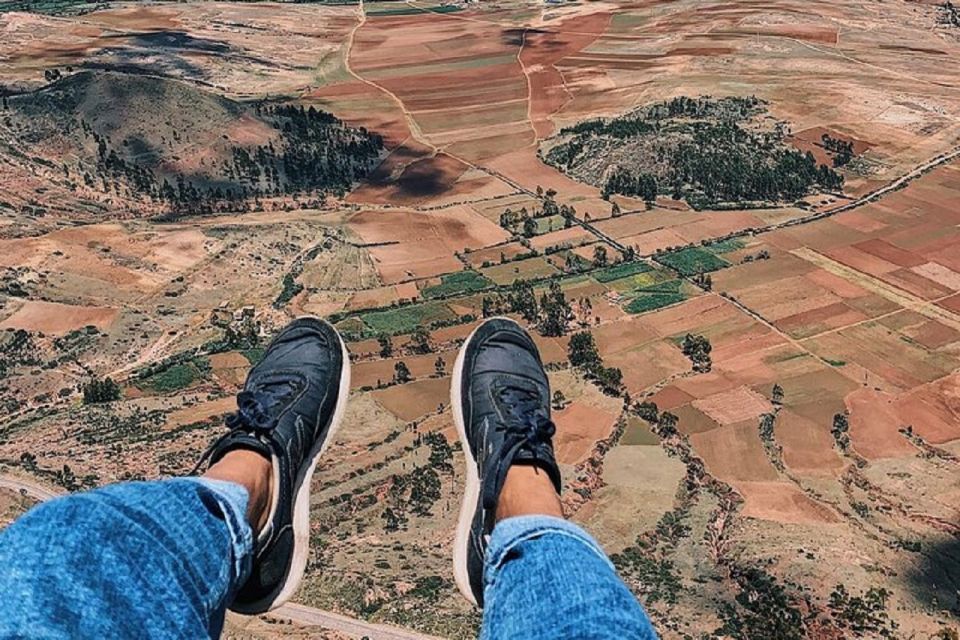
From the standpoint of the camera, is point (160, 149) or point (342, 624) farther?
point (160, 149)

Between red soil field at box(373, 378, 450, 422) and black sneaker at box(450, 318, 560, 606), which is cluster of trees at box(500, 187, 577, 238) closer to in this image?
red soil field at box(373, 378, 450, 422)

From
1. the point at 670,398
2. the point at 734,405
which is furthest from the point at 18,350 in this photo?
the point at 734,405

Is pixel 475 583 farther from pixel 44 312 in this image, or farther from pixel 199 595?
pixel 44 312

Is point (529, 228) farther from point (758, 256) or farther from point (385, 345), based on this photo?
point (385, 345)

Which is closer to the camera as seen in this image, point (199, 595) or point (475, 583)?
point (199, 595)

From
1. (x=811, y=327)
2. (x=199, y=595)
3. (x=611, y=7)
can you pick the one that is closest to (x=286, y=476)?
(x=199, y=595)

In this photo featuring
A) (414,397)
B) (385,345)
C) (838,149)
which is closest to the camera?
(414,397)

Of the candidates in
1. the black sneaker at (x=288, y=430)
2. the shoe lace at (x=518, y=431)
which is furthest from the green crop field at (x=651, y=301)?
the shoe lace at (x=518, y=431)
